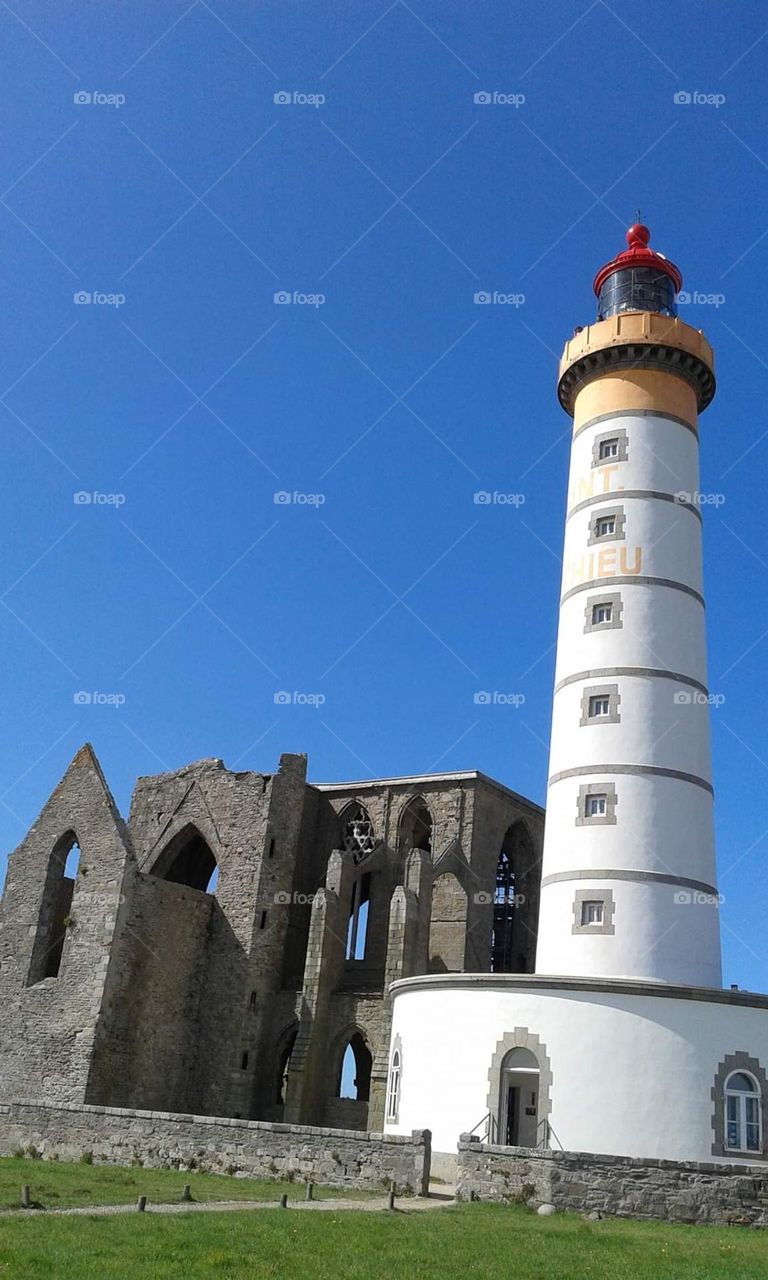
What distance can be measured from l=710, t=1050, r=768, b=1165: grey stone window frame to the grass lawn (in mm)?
4011

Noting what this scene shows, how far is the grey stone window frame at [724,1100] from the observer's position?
1914cm

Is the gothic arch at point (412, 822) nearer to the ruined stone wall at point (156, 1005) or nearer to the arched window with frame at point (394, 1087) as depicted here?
the ruined stone wall at point (156, 1005)

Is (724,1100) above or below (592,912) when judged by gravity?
below

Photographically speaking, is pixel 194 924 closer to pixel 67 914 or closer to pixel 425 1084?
pixel 67 914

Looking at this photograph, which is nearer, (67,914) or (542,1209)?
(542,1209)

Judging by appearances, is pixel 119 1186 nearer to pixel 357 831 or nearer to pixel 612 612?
pixel 612 612

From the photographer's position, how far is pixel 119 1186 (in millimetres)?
17047

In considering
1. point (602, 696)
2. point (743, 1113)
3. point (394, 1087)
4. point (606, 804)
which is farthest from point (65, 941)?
point (743, 1113)

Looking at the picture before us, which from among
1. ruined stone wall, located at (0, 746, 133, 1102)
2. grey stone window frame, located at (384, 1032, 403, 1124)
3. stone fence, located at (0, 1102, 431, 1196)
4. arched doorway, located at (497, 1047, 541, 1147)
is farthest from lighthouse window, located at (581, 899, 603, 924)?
ruined stone wall, located at (0, 746, 133, 1102)

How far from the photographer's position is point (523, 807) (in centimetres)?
3597

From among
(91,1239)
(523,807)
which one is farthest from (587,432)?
(91,1239)

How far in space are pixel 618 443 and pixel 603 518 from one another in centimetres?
185

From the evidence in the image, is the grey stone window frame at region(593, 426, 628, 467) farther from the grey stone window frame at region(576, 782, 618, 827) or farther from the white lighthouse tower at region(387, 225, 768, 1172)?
the grey stone window frame at region(576, 782, 618, 827)

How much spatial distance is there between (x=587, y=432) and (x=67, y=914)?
20475 mm
